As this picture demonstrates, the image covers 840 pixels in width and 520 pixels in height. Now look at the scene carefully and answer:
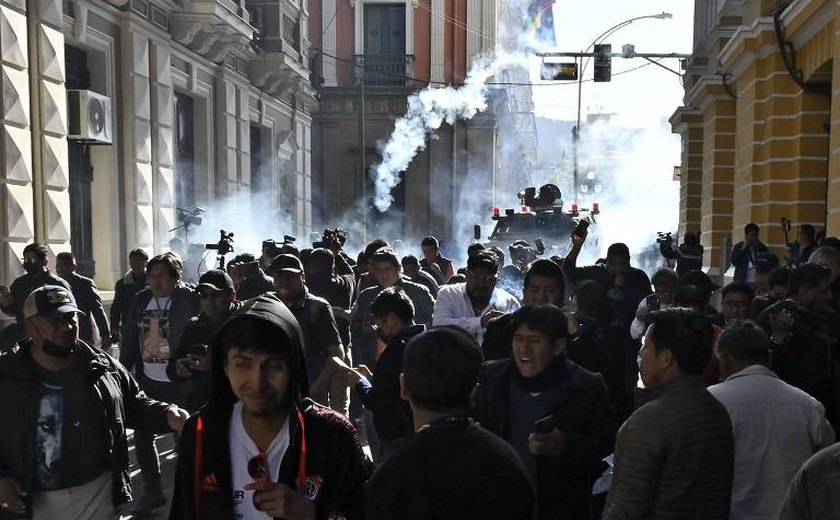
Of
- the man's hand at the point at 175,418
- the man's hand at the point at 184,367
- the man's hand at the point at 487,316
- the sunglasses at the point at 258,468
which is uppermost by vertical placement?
the man's hand at the point at 487,316

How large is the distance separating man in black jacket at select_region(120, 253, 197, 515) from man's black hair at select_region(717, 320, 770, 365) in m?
4.00

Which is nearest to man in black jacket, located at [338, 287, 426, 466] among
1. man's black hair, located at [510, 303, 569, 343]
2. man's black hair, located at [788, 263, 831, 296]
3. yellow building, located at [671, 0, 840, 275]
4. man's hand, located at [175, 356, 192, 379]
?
man's black hair, located at [510, 303, 569, 343]

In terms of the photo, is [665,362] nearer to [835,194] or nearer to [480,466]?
[480,466]

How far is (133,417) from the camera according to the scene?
13.6 feet

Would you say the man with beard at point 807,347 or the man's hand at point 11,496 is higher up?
the man with beard at point 807,347

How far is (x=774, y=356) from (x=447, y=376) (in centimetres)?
289

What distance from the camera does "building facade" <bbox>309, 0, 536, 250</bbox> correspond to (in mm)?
33844

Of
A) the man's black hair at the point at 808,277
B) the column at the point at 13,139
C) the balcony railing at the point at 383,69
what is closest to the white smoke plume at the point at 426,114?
the balcony railing at the point at 383,69

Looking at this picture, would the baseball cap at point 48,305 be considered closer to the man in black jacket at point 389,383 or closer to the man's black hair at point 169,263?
the man in black jacket at point 389,383

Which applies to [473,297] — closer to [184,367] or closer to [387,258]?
[387,258]

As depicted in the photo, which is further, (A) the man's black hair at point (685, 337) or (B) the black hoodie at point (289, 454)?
(A) the man's black hair at point (685, 337)

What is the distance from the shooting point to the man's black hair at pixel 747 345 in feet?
12.1

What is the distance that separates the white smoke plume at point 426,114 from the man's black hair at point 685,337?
1183 inches

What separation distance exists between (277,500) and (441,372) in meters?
0.56
